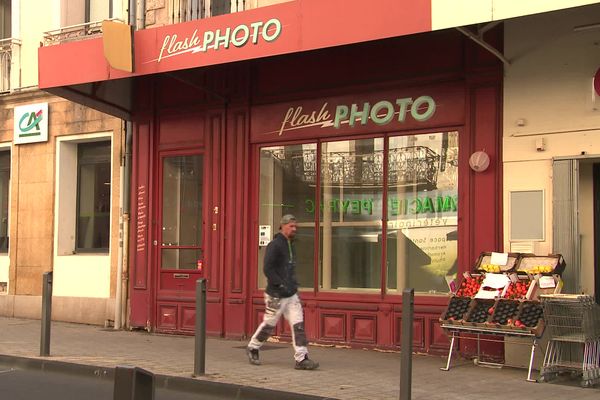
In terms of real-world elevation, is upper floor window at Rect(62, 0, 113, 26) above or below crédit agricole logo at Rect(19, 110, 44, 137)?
above

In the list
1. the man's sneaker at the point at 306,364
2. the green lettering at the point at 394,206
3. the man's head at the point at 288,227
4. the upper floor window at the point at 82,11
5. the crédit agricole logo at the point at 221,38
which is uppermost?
the upper floor window at the point at 82,11

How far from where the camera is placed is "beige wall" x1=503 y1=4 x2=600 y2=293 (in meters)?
9.21

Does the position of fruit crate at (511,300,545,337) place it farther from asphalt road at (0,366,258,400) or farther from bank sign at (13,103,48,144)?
bank sign at (13,103,48,144)

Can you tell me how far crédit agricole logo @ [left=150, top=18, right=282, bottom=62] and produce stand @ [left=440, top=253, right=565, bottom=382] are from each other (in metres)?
3.95

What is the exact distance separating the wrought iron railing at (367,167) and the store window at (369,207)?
0.05 feet

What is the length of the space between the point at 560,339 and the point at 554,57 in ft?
11.2

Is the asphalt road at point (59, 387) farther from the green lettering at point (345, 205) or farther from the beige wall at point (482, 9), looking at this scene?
the beige wall at point (482, 9)

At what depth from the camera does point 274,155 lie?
12.1 meters

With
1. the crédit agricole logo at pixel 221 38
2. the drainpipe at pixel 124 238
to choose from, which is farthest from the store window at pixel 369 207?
the drainpipe at pixel 124 238

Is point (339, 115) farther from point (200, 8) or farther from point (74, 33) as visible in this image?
point (74, 33)

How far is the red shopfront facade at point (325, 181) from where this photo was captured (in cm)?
1031

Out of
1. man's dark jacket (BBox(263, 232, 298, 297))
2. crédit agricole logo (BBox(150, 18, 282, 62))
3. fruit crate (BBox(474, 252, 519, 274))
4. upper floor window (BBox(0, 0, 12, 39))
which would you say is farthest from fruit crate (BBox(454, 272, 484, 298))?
upper floor window (BBox(0, 0, 12, 39))

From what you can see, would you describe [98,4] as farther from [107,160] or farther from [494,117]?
[494,117]

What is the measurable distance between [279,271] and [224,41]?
3.39 metres
